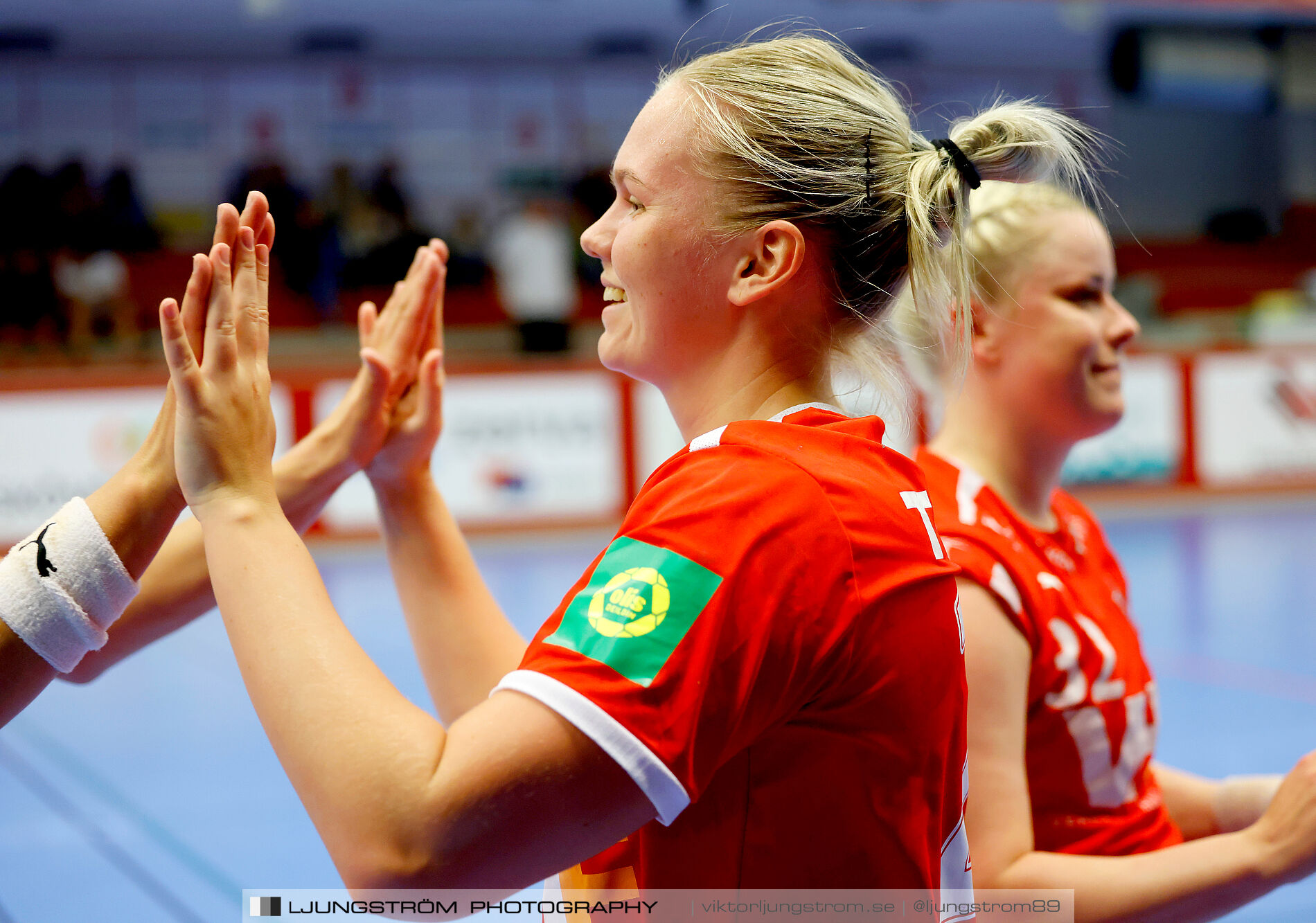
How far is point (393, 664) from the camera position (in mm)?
4930

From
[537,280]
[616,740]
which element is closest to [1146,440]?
[537,280]

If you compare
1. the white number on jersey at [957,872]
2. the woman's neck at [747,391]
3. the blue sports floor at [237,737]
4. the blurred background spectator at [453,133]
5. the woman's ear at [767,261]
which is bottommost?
the blue sports floor at [237,737]

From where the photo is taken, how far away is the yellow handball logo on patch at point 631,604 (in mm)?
945

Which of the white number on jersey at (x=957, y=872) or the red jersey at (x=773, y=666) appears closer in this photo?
the red jersey at (x=773, y=666)

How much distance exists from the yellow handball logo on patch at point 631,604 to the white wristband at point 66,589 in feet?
1.97

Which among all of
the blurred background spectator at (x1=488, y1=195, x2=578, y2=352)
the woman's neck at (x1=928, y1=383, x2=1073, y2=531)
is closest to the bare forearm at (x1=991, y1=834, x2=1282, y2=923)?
the woman's neck at (x1=928, y1=383, x2=1073, y2=531)

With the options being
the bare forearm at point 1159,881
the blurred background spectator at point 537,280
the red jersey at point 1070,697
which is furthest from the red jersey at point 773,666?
the blurred background spectator at point 537,280

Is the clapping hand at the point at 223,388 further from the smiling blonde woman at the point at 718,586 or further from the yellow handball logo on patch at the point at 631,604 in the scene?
the yellow handball logo on patch at the point at 631,604

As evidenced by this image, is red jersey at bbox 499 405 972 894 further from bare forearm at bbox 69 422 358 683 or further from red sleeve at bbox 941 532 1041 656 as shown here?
bare forearm at bbox 69 422 358 683

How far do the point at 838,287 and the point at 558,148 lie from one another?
13280 mm

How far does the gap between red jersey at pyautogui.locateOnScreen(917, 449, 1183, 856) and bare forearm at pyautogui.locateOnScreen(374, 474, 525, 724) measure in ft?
1.98

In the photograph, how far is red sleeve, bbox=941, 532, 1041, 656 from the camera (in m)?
1.51

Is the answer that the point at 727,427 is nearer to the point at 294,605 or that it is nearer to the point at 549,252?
the point at 294,605

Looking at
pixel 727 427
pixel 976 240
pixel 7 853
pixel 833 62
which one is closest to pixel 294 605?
pixel 727 427
